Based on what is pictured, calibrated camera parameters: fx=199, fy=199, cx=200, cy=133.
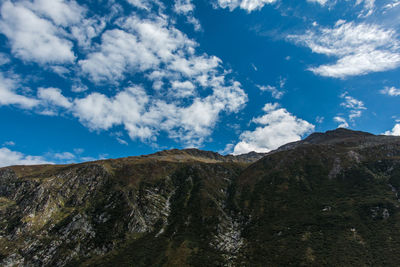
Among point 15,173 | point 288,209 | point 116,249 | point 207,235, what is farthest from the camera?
point 15,173

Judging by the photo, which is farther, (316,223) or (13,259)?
(316,223)

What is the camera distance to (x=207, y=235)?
126938 millimetres

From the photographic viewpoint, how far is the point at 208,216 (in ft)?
473

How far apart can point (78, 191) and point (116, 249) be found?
7010 centimetres

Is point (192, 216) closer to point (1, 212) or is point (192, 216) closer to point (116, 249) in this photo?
point (116, 249)

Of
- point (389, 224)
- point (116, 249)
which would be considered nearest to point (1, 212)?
point (116, 249)

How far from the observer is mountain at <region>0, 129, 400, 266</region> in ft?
341

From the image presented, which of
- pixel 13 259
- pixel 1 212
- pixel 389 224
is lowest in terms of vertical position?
pixel 13 259

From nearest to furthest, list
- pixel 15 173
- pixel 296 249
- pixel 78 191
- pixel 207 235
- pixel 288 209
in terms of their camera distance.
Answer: pixel 296 249
pixel 207 235
pixel 288 209
pixel 78 191
pixel 15 173

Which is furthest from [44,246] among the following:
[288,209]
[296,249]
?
[288,209]

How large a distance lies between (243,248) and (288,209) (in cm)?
4833

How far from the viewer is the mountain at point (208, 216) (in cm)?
10400

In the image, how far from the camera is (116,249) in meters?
119

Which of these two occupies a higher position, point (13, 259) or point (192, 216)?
point (192, 216)
